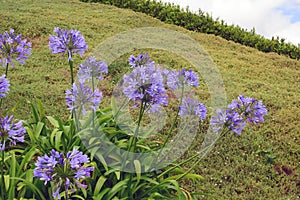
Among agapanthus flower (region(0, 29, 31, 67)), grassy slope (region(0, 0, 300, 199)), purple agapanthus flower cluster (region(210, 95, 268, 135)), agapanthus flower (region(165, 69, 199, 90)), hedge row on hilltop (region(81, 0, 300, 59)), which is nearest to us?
purple agapanthus flower cluster (region(210, 95, 268, 135))

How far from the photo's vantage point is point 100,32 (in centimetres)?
993

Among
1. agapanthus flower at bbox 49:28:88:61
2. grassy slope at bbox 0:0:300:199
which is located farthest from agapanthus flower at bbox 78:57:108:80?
grassy slope at bbox 0:0:300:199

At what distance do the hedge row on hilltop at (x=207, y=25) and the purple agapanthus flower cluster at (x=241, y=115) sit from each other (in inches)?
338

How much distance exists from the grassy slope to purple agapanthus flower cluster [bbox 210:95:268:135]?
1171mm

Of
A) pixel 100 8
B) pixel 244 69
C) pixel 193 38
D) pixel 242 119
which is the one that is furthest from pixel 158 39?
pixel 242 119

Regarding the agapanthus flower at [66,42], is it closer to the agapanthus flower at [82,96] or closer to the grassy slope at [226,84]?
the agapanthus flower at [82,96]

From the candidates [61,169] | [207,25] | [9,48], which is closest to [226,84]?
[207,25]

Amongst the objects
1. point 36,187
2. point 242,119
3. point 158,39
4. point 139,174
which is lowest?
point 36,187

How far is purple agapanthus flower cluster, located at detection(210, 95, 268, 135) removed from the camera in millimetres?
2971

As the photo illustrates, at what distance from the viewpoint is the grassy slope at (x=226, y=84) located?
200 inches

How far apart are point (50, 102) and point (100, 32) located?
4100 millimetres

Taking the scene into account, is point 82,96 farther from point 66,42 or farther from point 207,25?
point 207,25

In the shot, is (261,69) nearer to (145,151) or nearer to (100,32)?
(100,32)

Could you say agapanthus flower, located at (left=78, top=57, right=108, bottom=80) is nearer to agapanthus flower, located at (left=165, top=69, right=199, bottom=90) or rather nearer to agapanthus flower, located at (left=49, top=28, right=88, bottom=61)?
agapanthus flower, located at (left=49, top=28, right=88, bottom=61)
